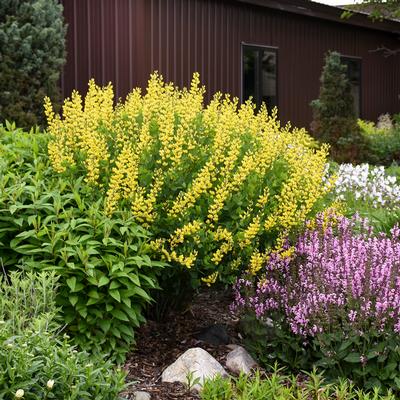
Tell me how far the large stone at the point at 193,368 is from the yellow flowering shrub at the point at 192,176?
1.87 feet

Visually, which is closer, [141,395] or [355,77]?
[141,395]

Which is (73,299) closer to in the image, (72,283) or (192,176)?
(72,283)

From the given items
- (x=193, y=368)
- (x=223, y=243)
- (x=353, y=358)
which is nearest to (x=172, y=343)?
(x=193, y=368)

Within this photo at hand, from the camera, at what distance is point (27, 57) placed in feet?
35.3

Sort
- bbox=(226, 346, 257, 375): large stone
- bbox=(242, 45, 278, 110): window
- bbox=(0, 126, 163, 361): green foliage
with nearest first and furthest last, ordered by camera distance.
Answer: bbox=(0, 126, 163, 361): green foliage → bbox=(226, 346, 257, 375): large stone → bbox=(242, 45, 278, 110): window

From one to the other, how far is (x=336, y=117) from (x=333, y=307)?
11.1 metres

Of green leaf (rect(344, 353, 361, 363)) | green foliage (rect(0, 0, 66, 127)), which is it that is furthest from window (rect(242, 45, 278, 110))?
green leaf (rect(344, 353, 361, 363))

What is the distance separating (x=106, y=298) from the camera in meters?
4.80

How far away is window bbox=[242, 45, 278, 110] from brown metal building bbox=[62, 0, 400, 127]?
0.8 inches

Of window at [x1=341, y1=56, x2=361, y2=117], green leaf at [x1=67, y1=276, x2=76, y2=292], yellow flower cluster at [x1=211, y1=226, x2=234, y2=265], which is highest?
window at [x1=341, y1=56, x2=361, y2=117]

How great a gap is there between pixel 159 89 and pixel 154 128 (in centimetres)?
55

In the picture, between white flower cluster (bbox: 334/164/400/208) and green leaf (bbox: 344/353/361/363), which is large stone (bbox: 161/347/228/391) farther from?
white flower cluster (bbox: 334/164/400/208)

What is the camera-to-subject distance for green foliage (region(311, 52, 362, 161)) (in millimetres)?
15297

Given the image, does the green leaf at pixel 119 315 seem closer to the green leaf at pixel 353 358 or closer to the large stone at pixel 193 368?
the large stone at pixel 193 368
